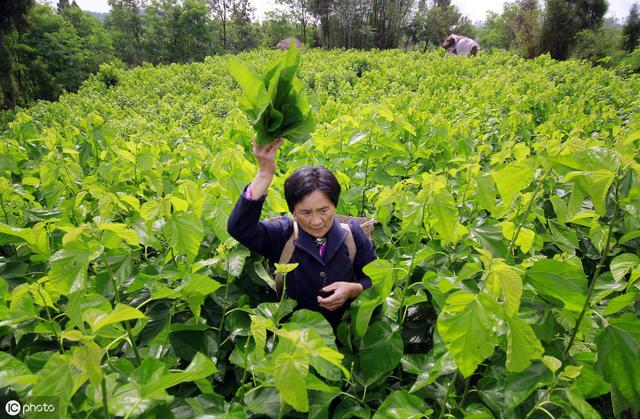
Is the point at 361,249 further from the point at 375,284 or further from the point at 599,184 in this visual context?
the point at 599,184

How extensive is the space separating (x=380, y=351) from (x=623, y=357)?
2.05 ft

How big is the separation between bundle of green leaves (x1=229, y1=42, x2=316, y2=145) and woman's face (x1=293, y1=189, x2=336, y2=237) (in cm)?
33

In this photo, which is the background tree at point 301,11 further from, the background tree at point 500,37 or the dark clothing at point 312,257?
the dark clothing at point 312,257

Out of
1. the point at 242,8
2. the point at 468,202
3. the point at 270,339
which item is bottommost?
the point at 270,339

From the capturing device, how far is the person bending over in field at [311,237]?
146 cm

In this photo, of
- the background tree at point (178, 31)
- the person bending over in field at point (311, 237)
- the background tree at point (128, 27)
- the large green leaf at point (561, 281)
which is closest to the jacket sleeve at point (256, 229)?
the person bending over in field at point (311, 237)

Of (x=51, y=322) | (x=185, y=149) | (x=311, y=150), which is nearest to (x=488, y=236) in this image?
(x=51, y=322)

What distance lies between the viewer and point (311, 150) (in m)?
2.74

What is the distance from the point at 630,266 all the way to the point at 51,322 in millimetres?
1682

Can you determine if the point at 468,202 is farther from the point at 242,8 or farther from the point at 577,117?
the point at 242,8

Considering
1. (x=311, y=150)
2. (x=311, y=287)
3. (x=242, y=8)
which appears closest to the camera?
(x=311, y=287)

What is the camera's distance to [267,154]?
1.42m

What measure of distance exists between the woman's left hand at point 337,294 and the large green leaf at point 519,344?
0.84 m

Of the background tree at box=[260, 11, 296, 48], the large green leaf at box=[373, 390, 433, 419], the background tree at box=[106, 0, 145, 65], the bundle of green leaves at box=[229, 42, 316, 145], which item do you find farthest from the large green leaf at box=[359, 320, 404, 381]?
the background tree at box=[106, 0, 145, 65]
